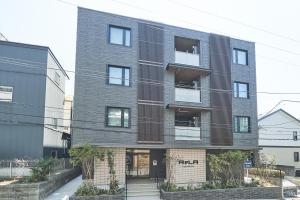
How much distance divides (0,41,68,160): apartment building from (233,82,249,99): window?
49.1 ft

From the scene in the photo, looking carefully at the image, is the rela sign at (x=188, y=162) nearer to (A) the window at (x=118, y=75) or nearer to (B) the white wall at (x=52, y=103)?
(A) the window at (x=118, y=75)

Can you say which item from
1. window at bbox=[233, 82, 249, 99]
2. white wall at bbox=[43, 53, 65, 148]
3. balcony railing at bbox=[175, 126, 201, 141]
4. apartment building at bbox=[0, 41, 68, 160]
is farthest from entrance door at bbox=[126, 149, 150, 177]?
window at bbox=[233, 82, 249, 99]

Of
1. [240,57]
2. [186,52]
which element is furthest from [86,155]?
[240,57]

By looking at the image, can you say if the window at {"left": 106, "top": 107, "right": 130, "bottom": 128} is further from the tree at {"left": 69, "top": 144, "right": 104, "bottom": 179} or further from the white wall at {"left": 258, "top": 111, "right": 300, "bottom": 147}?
the white wall at {"left": 258, "top": 111, "right": 300, "bottom": 147}

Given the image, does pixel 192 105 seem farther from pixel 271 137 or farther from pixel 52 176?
pixel 271 137

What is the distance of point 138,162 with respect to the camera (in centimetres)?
2109

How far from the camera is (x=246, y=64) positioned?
2444 cm

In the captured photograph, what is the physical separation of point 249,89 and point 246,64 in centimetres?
221

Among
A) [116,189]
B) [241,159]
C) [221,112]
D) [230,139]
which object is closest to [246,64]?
[221,112]

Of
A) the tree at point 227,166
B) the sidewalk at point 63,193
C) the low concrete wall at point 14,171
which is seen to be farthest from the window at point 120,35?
the sidewalk at point 63,193

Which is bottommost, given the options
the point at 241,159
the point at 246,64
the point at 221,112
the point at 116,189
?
the point at 116,189

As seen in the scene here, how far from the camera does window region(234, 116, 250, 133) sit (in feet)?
75.5

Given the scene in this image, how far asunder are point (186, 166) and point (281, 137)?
20866 mm

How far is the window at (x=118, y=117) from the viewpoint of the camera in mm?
18938
